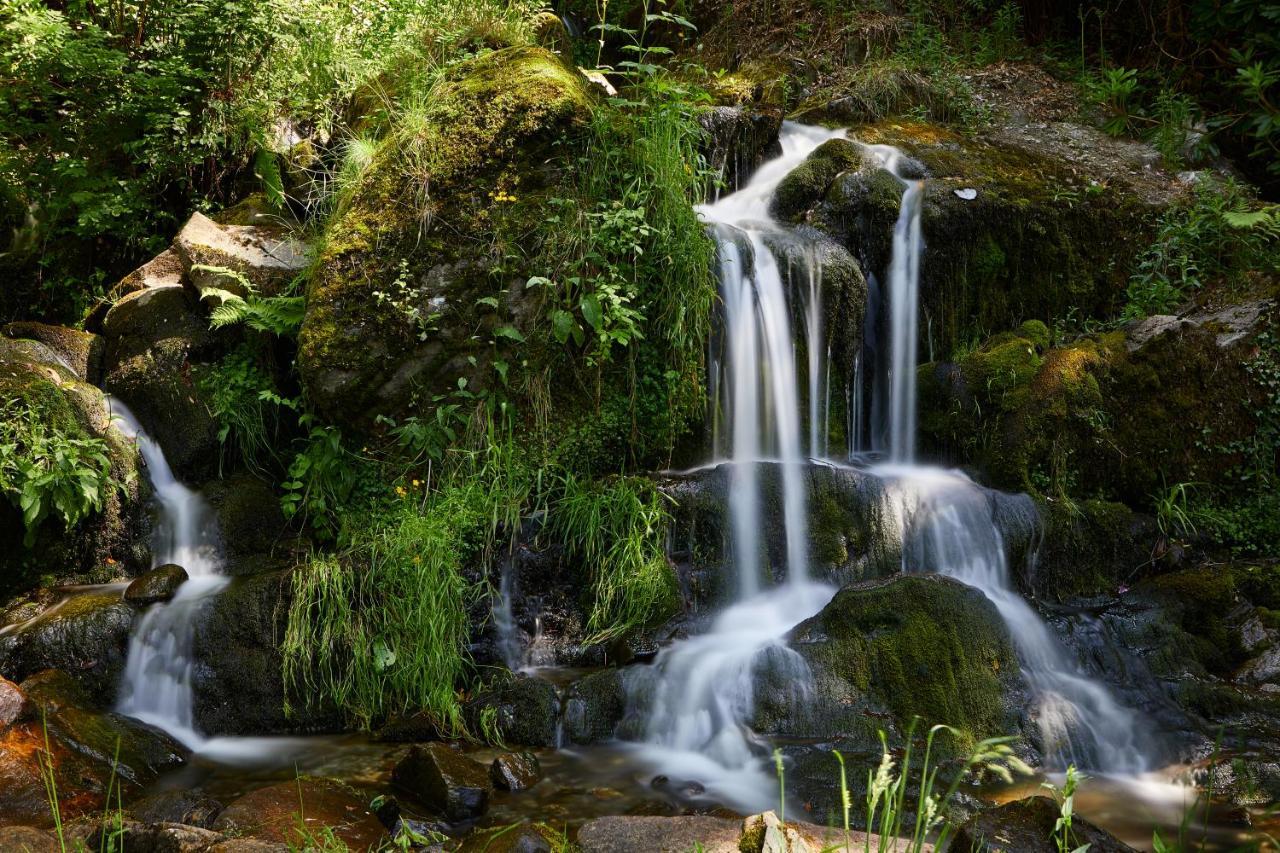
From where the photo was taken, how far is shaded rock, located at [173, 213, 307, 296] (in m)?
6.71

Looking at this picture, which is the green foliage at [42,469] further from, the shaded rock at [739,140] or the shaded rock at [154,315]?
the shaded rock at [739,140]

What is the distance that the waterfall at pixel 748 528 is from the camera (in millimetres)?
4629

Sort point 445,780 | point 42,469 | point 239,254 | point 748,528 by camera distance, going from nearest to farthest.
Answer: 1. point 445,780
2. point 42,469
3. point 748,528
4. point 239,254

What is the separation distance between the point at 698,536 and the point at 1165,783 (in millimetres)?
2908

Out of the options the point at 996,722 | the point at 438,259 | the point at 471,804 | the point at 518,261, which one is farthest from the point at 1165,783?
the point at 438,259

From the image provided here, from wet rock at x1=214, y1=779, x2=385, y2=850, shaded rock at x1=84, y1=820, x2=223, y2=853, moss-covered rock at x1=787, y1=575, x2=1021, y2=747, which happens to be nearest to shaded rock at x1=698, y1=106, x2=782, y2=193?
moss-covered rock at x1=787, y1=575, x2=1021, y2=747

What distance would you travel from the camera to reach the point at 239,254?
22.7 feet

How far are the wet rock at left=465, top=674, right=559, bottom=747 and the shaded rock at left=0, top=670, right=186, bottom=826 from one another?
163cm

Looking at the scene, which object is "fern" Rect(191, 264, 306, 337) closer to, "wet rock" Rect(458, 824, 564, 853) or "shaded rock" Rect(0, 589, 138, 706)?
"shaded rock" Rect(0, 589, 138, 706)

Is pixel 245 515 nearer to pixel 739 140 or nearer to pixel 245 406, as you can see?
pixel 245 406

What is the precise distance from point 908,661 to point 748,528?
151 cm

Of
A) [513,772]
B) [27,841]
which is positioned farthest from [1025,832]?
[27,841]

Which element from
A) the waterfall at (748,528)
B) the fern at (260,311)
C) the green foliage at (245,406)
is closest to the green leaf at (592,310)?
the waterfall at (748,528)

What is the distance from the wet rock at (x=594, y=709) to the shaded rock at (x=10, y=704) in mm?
2763
